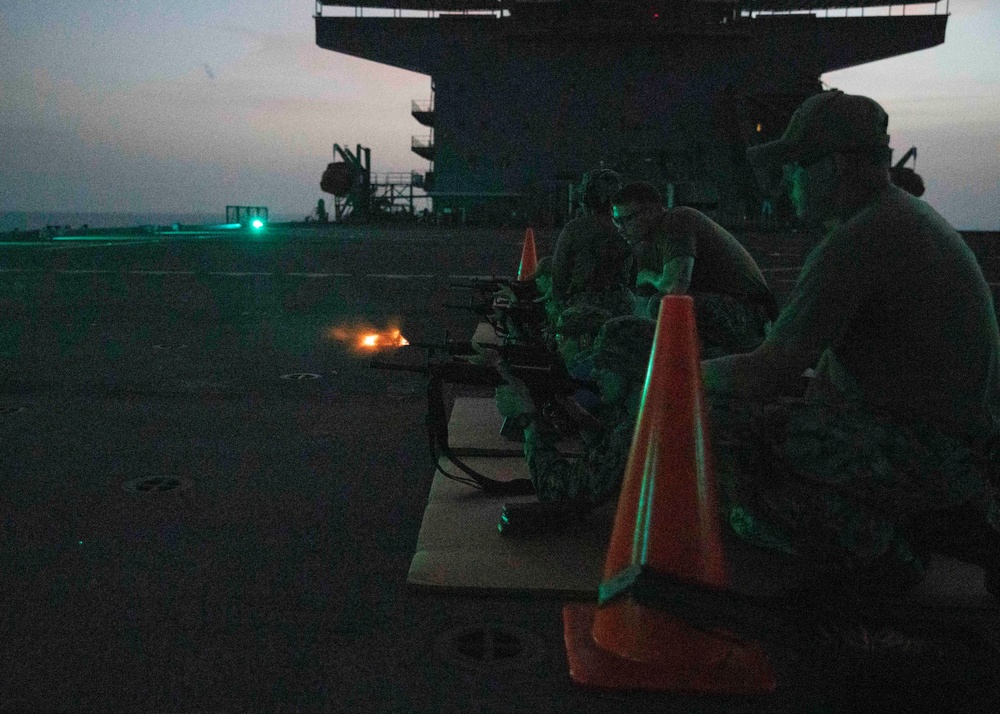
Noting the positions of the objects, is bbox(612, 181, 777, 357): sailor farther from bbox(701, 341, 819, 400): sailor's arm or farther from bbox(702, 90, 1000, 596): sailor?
bbox(701, 341, 819, 400): sailor's arm

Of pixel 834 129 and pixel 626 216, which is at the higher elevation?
pixel 834 129

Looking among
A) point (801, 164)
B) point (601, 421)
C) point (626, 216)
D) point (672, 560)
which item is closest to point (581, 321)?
point (626, 216)

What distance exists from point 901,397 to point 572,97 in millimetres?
44696

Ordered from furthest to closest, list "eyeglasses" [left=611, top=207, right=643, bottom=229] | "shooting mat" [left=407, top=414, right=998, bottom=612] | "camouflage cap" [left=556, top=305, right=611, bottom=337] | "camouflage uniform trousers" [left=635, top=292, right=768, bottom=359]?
"camouflage cap" [left=556, top=305, right=611, bottom=337]
"eyeglasses" [left=611, top=207, right=643, bottom=229]
"camouflage uniform trousers" [left=635, top=292, right=768, bottom=359]
"shooting mat" [left=407, top=414, right=998, bottom=612]

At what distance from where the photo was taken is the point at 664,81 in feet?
147

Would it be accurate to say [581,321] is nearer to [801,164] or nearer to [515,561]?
[515,561]

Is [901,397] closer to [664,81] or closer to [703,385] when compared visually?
[703,385]

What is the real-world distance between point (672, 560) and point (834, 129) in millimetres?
1343

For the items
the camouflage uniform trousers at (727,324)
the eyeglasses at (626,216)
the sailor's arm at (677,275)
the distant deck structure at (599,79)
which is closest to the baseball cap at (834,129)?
the camouflage uniform trousers at (727,324)

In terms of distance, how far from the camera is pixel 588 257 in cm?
591

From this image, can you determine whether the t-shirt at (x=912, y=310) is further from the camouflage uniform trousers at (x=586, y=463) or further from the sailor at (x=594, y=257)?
the sailor at (x=594, y=257)

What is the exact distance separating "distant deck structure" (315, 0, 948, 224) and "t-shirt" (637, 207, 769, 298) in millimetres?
39830

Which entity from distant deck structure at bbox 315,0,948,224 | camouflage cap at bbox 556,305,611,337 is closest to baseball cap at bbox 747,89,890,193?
camouflage cap at bbox 556,305,611,337

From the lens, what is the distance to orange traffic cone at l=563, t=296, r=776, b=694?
93.1 inches
